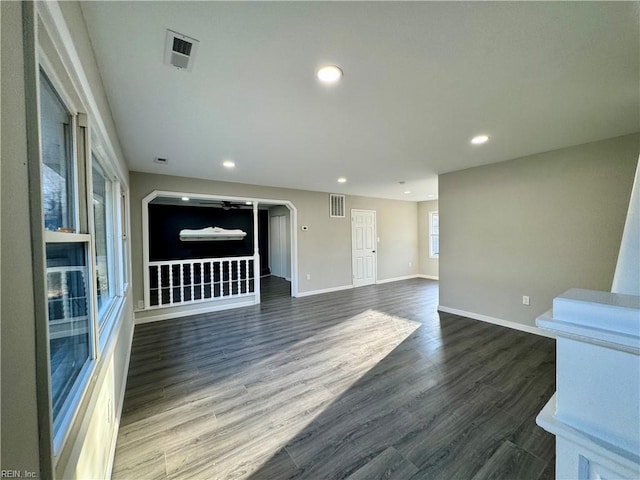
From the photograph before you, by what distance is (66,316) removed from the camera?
1081 millimetres

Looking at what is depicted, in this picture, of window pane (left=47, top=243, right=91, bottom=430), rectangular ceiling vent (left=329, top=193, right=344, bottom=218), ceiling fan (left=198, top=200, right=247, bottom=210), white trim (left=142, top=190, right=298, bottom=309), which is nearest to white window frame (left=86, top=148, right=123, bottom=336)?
window pane (left=47, top=243, right=91, bottom=430)

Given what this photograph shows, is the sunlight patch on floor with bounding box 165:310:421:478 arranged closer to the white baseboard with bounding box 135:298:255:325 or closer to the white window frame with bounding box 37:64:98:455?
the white window frame with bounding box 37:64:98:455

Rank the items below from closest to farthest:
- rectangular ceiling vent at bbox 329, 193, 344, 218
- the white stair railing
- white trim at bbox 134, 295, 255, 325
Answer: white trim at bbox 134, 295, 255, 325
the white stair railing
rectangular ceiling vent at bbox 329, 193, 344, 218

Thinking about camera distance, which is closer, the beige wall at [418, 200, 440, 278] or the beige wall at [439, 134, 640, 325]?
the beige wall at [439, 134, 640, 325]

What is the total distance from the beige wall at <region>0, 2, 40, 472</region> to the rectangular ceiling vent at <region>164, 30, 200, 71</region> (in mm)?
939

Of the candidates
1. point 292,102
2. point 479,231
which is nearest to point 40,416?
point 292,102

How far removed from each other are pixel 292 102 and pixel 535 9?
1497 mm

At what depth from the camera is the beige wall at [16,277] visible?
0.49 meters

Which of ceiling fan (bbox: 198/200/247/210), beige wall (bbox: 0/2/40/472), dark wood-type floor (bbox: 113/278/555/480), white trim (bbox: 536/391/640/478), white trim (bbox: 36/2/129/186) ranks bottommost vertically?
dark wood-type floor (bbox: 113/278/555/480)

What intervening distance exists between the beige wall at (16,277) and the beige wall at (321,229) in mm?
4184

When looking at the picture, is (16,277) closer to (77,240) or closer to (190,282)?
(77,240)

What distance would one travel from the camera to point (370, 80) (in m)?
1.75

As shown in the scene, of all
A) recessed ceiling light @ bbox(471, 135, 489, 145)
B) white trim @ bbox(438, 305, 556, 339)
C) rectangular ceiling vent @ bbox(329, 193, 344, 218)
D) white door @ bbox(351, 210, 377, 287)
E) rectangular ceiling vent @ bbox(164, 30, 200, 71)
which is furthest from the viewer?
white door @ bbox(351, 210, 377, 287)

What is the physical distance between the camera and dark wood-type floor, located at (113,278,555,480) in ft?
5.12
